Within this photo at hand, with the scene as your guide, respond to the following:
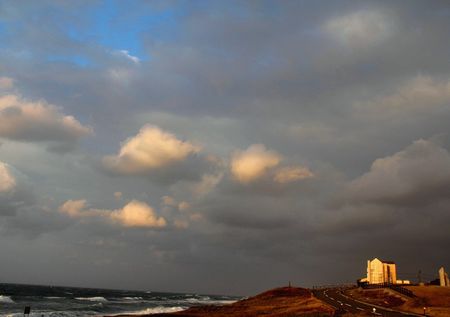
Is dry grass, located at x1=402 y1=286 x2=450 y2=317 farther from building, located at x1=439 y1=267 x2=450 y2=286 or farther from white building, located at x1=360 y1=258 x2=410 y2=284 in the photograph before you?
white building, located at x1=360 y1=258 x2=410 y2=284

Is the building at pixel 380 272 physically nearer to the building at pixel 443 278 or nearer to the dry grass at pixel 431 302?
the building at pixel 443 278

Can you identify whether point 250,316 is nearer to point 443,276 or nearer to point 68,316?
point 68,316

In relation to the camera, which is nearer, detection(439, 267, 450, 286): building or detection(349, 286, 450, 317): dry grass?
detection(349, 286, 450, 317): dry grass

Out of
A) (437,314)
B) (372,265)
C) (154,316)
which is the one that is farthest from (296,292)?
(437,314)

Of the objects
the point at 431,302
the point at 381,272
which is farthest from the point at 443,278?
the point at 431,302

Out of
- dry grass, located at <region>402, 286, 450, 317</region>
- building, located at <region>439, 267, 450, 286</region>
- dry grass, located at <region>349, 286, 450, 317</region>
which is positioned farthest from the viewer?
building, located at <region>439, 267, 450, 286</region>

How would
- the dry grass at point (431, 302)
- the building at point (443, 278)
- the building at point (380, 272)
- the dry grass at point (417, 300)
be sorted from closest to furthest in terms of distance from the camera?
the dry grass at point (431, 302)
the dry grass at point (417, 300)
the building at point (443, 278)
the building at point (380, 272)

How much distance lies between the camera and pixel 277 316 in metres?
54.8

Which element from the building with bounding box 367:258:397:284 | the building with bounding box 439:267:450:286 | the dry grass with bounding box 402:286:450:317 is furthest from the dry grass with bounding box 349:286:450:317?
the building with bounding box 367:258:397:284

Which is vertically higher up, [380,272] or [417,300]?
[380,272]

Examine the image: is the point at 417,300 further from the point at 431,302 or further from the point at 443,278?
the point at 443,278

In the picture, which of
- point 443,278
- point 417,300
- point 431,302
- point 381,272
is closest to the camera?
point 431,302

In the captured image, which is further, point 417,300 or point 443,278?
point 443,278

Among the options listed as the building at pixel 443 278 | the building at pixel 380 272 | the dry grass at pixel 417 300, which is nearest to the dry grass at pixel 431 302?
the dry grass at pixel 417 300
